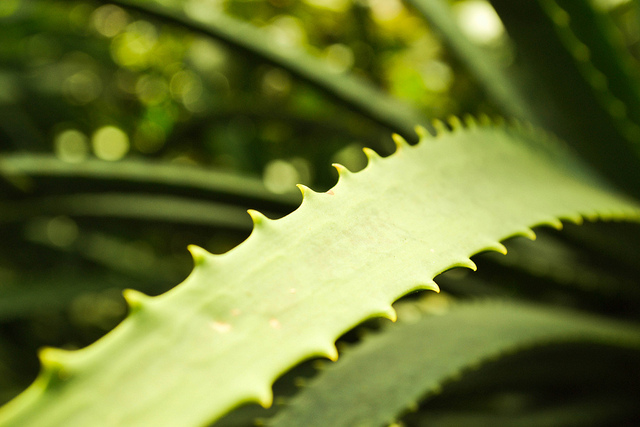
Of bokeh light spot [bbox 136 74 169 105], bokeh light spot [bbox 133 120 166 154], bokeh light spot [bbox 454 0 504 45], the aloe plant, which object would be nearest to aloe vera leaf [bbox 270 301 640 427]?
the aloe plant

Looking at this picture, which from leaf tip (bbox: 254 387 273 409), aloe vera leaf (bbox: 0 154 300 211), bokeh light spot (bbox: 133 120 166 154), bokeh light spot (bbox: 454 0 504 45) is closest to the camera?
leaf tip (bbox: 254 387 273 409)

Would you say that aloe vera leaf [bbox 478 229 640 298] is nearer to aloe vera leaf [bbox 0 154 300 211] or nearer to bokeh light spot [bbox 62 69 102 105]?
aloe vera leaf [bbox 0 154 300 211]

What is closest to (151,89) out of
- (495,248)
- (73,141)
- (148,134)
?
(148,134)

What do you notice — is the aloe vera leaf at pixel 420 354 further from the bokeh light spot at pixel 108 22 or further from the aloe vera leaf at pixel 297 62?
the bokeh light spot at pixel 108 22

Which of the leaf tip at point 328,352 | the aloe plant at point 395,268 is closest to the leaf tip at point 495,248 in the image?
the aloe plant at point 395,268

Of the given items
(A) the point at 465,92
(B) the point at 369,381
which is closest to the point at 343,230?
(B) the point at 369,381

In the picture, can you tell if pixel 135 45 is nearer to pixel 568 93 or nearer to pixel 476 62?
pixel 476 62
